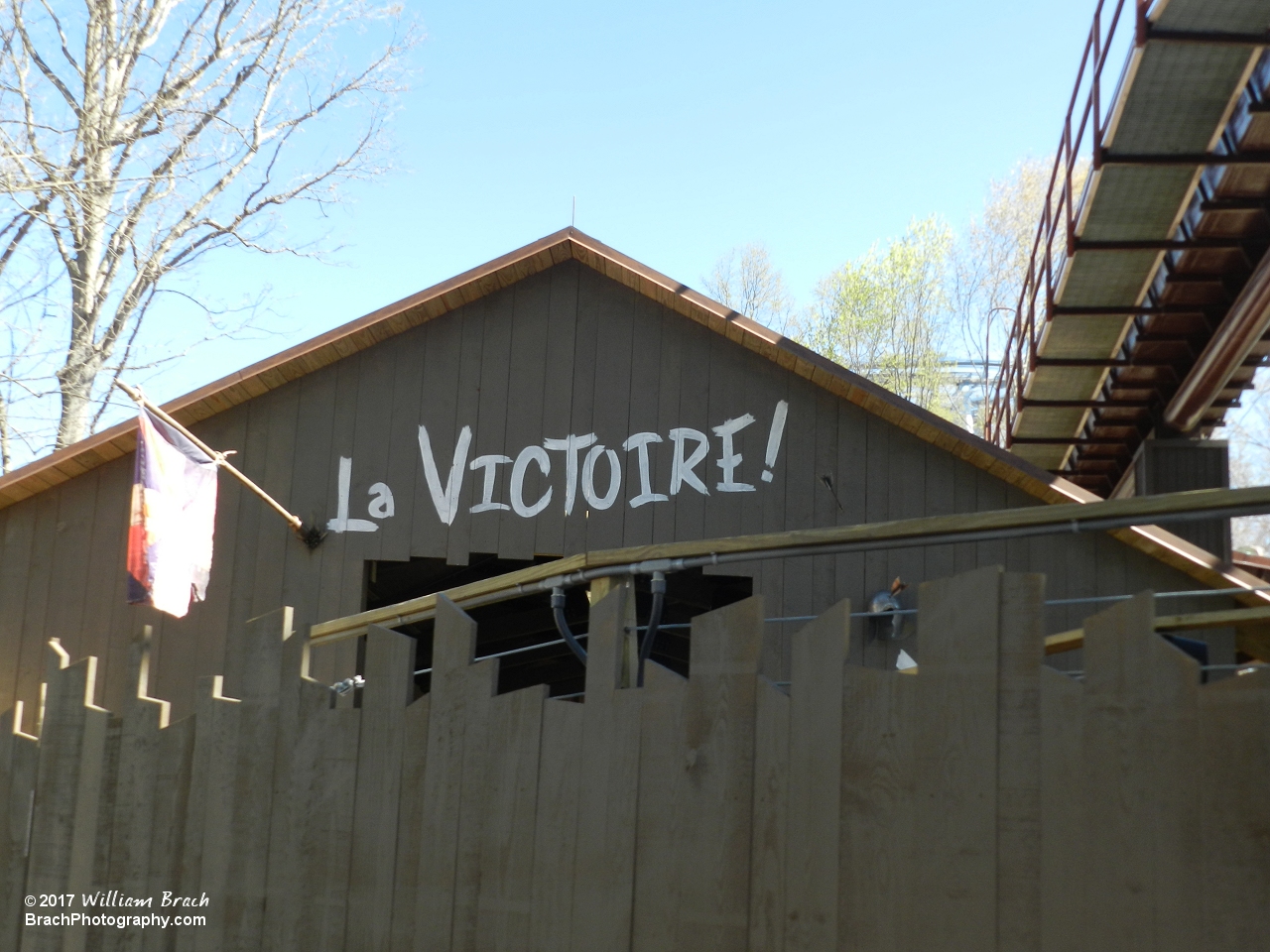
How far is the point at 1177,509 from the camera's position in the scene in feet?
9.20

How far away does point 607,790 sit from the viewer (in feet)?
12.1

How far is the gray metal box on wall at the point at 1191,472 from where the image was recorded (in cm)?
1151

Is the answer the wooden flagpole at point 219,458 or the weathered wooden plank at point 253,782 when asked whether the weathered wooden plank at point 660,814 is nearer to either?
the weathered wooden plank at point 253,782

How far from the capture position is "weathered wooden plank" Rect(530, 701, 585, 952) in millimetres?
3711

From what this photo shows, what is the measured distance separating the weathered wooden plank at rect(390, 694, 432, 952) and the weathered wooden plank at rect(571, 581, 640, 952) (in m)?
0.69

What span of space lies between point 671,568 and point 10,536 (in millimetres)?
7929

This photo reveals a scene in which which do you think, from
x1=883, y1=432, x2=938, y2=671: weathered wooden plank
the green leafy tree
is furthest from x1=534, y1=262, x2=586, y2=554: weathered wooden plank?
the green leafy tree

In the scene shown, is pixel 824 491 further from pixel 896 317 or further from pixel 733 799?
pixel 896 317

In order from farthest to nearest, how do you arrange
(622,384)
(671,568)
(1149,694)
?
(622,384)
(671,568)
(1149,694)

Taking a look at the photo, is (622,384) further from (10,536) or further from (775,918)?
(775,918)

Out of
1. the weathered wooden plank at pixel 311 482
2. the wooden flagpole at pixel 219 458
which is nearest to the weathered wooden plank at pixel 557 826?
the wooden flagpole at pixel 219 458

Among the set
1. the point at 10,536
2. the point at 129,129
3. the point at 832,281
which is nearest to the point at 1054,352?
the point at 10,536

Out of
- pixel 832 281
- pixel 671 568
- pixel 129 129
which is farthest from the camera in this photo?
pixel 832 281

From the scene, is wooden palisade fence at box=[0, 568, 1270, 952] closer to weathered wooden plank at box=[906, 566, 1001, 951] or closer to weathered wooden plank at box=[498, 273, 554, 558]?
weathered wooden plank at box=[906, 566, 1001, 951]
